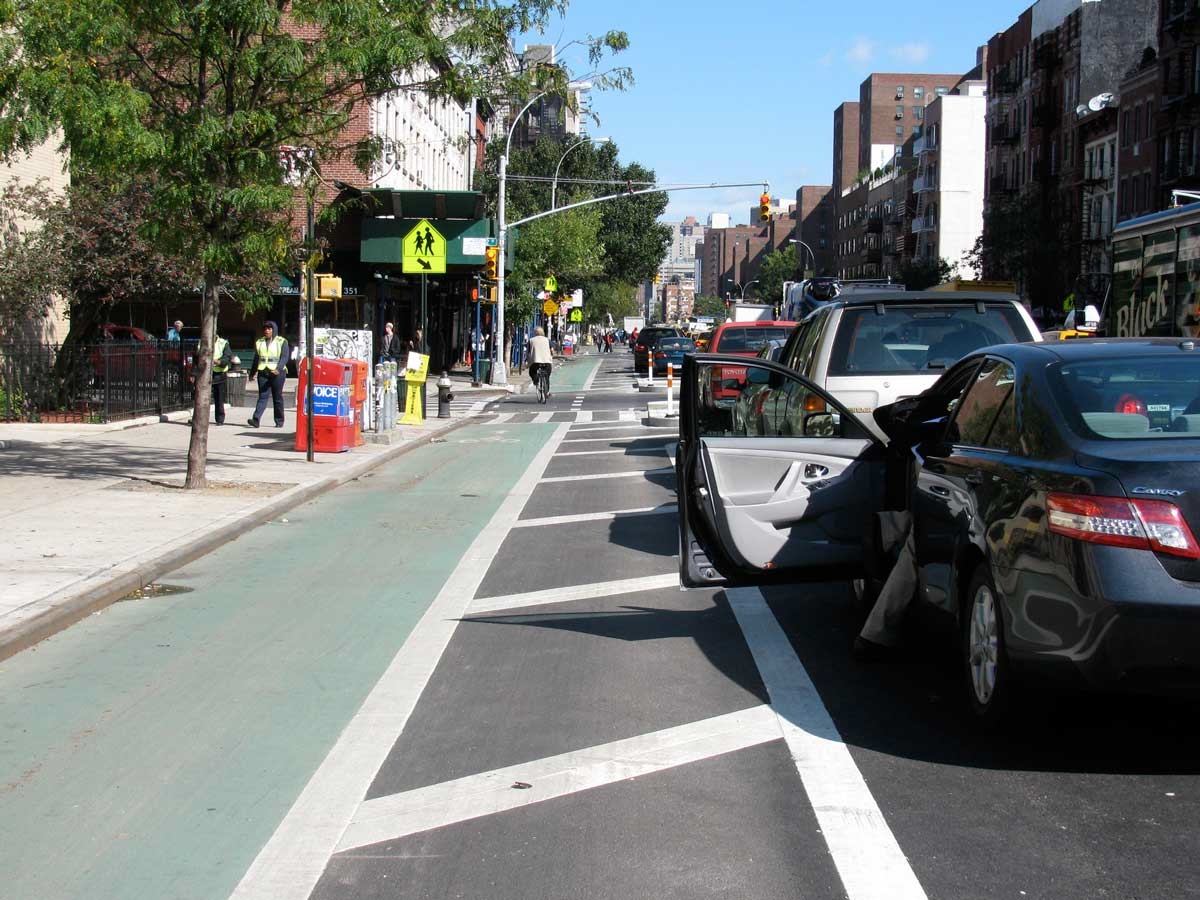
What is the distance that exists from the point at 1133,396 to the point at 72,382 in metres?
20.2

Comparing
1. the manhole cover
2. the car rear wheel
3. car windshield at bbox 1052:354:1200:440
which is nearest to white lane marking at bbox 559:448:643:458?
the manhole cover

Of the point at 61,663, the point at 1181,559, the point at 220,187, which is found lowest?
the point at 61,663

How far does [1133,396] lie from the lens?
19.0 feet

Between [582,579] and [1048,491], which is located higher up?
[1048,491]

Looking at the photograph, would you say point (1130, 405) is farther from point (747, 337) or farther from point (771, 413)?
point (747, 337)

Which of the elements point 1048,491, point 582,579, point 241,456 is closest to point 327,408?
point 241,456

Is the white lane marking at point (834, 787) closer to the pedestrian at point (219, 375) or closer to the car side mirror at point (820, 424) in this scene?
the car side mirror at point (820, 424)

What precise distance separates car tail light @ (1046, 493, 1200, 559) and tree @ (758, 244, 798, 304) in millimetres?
161855

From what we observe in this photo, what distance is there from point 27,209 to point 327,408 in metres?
7.26

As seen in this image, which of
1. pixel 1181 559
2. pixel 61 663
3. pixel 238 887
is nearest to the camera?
pixel 238 887

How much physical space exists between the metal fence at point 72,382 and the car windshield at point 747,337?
11.0 metres

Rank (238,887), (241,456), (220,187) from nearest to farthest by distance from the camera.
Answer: (238,887)
(220,187)
(241,456)

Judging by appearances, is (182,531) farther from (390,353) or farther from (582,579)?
(390,353)

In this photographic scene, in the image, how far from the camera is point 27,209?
22.7m
